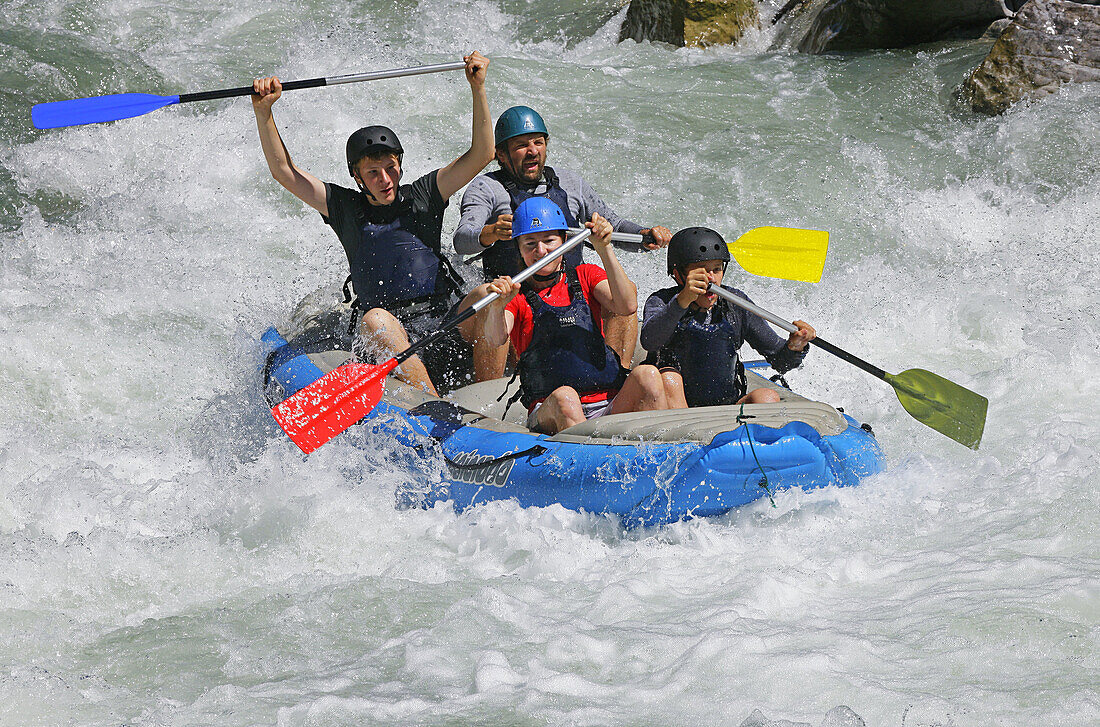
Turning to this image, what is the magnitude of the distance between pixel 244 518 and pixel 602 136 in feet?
15.8

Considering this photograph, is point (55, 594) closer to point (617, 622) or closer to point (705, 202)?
point (617, 622)

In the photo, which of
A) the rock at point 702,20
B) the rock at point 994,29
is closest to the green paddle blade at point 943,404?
the rock at point 994,29

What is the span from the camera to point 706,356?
4070 mm

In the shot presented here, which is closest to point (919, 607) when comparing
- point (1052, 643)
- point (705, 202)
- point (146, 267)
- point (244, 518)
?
point (1052, 643)

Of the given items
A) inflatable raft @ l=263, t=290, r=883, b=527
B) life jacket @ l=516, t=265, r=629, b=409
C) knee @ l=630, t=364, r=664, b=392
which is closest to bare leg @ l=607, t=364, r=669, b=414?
knee @ l=630, t=364, r=664, b=392

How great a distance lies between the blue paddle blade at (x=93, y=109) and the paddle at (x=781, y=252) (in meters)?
2.33

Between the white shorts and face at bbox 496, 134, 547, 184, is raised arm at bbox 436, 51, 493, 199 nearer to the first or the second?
face at bbox 496, 134, 547, 184

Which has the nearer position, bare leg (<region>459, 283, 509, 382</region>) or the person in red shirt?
the person in red shirt

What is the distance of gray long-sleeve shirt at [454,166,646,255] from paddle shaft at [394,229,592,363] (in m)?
0.57

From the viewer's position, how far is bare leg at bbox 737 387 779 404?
4.10m

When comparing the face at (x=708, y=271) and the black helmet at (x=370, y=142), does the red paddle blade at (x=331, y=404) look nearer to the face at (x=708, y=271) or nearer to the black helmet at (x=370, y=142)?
the black helmet at (x=370, y=142)

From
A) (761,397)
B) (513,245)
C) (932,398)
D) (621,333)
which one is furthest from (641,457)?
(513,245)

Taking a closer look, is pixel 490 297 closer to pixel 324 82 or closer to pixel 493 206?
pixel 493 206

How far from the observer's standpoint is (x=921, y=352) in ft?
19.7
